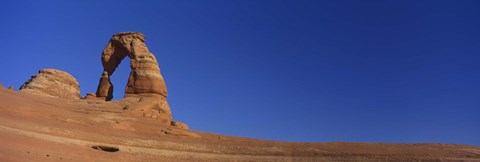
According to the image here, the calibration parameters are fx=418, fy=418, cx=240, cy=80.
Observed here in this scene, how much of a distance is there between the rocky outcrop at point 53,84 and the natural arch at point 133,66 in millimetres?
8923

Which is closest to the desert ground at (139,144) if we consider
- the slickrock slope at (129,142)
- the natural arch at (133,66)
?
the slickrock slope at (129,142)

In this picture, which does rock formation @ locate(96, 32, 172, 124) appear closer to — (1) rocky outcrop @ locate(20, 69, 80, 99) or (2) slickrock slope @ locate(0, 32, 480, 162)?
(2) slickrock slope @ locate(0, 32, 480, 162)

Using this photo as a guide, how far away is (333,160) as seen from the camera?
31.4 meters

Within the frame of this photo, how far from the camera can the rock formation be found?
4491 centimetres

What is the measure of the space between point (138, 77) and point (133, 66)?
206 centimetres

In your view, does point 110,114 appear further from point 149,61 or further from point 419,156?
point 419,156

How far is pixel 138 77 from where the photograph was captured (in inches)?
1932

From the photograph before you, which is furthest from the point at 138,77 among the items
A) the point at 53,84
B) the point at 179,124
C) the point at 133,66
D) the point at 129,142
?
the point at 129,142

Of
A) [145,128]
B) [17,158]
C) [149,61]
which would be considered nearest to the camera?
[17,158]

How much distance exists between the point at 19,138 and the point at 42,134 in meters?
3.23

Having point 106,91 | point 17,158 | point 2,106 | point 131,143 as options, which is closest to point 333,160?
point 131,143

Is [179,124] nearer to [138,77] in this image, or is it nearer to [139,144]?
[138,77]

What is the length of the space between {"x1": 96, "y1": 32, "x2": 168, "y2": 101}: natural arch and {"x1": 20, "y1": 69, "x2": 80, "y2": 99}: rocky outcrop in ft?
29.3

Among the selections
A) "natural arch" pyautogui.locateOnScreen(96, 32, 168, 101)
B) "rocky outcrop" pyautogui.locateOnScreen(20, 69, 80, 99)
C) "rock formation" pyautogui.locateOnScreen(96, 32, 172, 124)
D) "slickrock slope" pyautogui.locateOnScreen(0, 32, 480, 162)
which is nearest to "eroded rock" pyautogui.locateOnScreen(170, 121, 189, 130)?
"slickrock slope" pyautogui.locateOnScreen(0, 32, 480, 162)
